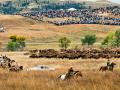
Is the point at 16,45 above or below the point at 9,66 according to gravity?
below

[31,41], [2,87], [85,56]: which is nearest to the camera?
[2,87]

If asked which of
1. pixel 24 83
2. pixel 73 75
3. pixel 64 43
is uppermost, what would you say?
pixel 24 83

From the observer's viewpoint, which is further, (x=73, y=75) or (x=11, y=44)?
(x=11, y=44)

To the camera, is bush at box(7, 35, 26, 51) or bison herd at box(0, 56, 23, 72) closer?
bison herd at box(0, 56, 23, 72)

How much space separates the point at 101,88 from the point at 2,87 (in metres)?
3.65

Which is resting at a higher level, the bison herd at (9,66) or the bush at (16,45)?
the bison herd at (9,66)

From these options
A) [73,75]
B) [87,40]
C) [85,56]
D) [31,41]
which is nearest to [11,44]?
[87,40]

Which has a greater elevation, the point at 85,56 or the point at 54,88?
the point at 54,88

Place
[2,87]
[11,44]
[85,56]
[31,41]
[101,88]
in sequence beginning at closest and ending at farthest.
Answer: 1. [101,88]
2. [2,87]
3. [85,56]
4. [11,44]
5. [31,41]

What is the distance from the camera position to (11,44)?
13812 centimetres

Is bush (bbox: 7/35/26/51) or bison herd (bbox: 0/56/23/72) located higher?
bison herd (bbox: 0/56/23/72)

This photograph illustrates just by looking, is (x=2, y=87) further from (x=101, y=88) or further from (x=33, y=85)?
(x=101, y=88)

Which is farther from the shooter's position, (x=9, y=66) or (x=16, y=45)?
(x=16, y=45)

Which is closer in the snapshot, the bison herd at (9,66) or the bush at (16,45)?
the bison herd at (9,66)
